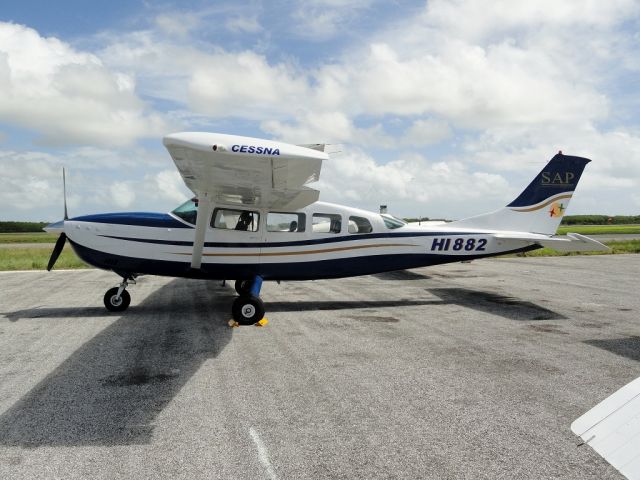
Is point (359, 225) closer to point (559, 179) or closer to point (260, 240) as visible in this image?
point (260, 240)

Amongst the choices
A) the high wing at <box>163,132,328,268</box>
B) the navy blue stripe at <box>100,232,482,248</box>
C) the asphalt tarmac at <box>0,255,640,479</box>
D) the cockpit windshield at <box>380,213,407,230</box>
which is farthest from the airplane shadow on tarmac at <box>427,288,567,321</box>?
the high wing at <box>163,132,328,268</box>

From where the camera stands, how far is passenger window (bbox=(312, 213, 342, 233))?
1012cm

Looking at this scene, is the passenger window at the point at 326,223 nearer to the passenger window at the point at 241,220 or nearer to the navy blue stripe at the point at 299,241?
the navy blue stripe at the point at 299,241

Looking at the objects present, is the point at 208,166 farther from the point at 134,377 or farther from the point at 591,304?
the point at 591,304

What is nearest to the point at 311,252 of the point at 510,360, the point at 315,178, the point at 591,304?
the point at 315,178

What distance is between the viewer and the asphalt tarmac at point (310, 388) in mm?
3574

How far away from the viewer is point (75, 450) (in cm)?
373

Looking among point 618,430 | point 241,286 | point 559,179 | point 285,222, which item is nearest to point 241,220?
point 285,222

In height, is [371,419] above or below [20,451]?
above

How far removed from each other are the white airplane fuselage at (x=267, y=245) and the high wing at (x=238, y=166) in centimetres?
76

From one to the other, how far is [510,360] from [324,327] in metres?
3.21

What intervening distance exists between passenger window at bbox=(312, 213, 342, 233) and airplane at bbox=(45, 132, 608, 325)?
0.07ft

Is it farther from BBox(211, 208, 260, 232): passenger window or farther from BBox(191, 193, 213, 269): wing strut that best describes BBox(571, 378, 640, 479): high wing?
BBox(211, 208, 260, 232): passenger window

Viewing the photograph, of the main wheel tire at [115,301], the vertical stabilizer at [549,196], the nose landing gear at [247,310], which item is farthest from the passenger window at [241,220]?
the vertical stabilizer at [549,196]
